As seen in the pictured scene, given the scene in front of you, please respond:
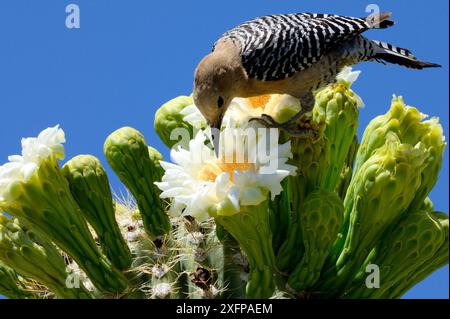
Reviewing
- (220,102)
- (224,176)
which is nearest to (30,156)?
(224,176)

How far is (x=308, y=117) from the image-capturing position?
4000 millimetres

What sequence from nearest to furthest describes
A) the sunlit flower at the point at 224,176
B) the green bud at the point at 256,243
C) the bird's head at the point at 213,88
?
1. the sunlit flower at the point at 224,176
2. the green bud at the point at 256,243
3. the bird's head at the point at 213,88

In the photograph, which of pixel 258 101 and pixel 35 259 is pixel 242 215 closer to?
pixel 35 259

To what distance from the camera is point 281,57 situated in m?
4.67

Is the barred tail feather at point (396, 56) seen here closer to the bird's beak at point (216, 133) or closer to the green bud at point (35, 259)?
the bird's beak at point (216, 133)

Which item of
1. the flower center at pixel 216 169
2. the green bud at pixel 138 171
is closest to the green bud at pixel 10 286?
the green bud at pixel 138 171

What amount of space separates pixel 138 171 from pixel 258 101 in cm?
99

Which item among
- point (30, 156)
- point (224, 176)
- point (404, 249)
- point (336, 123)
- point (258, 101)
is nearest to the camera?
point (224, 176)

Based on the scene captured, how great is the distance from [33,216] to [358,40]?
251 cm

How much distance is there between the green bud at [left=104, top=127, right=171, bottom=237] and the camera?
420 cm

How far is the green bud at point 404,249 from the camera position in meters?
3.62
